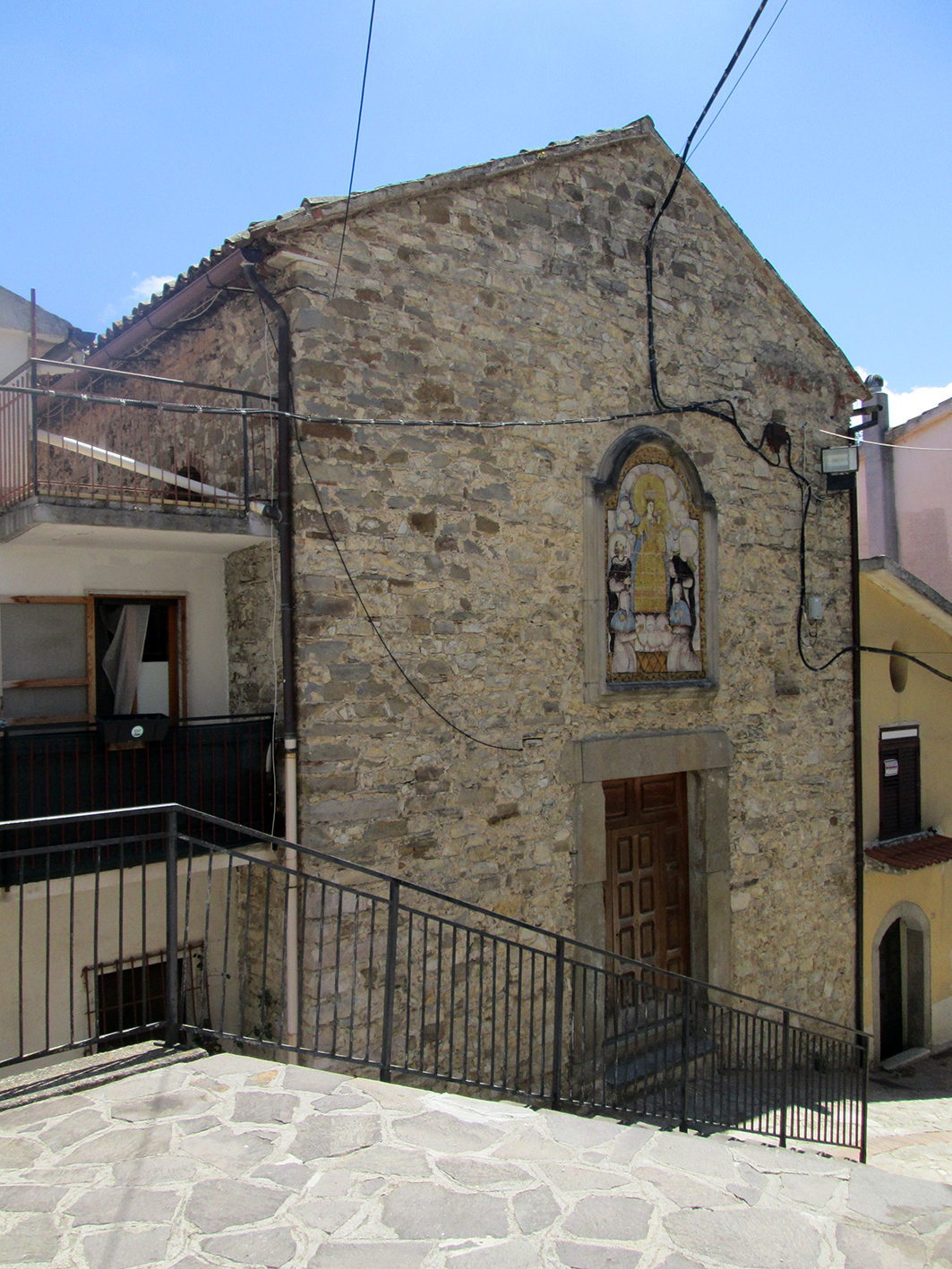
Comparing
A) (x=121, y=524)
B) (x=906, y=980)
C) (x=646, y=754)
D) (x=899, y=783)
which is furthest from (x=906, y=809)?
(x=121, y=524)

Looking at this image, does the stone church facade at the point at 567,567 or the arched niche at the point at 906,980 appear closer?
the stone church facade at the point at 567,567

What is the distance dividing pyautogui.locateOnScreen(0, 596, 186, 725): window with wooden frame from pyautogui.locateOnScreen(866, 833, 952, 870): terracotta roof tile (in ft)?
25.7

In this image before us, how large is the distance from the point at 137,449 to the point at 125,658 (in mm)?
2513

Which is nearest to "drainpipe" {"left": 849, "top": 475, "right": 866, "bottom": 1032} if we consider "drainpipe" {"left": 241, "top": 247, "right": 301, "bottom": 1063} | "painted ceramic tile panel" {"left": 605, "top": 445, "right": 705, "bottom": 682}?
"painted ceramic tile panel" {"left": 605, "top": 445, "right": 705, "bottom": 682}

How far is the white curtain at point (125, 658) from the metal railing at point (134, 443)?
0.96 meters

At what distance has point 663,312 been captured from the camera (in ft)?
27.6

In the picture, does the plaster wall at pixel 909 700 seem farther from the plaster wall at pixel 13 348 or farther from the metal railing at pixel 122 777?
the plaster wall at pixel 13 348

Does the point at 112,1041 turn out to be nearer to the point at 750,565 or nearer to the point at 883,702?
the point at 750,565

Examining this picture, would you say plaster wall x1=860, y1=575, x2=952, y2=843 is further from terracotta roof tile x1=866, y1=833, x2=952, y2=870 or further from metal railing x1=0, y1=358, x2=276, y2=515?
metal railing x1=0, y1=358, x2=276, y2=515

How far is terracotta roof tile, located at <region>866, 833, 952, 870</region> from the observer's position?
33.0 feet

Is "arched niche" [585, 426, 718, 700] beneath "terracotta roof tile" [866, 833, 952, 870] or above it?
above

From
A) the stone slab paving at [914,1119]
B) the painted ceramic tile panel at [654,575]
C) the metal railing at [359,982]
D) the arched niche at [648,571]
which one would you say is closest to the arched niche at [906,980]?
the stone slab paving at [914,1119]

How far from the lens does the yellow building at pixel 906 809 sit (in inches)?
409

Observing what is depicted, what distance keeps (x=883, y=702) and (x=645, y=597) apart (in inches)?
178
